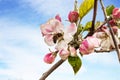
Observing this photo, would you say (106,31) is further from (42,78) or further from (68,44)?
(42,78)

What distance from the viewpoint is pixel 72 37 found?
88 cm

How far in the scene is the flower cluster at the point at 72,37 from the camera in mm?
833

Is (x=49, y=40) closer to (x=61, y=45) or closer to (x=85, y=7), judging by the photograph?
(x=61, y=45)

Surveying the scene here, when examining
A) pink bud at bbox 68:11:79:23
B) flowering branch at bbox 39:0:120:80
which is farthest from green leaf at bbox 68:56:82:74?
pink bud at bbox 68:11:79:23

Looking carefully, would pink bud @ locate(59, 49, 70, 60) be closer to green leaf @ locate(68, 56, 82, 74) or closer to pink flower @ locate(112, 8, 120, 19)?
green leaf @ locate(68, 56, 82, 74)

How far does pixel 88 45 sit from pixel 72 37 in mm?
86

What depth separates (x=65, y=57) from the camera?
0.81 meters

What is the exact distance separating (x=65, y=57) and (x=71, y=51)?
32 millimetres

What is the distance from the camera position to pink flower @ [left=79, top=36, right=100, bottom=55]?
799 millimetres

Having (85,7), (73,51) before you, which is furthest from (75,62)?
(85,7)

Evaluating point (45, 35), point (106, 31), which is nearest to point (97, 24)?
point (106, 31)

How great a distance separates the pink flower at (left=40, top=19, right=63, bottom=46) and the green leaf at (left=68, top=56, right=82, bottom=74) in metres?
0.07

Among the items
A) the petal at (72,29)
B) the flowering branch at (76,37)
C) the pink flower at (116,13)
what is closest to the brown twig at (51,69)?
the flowering branch at (76,37)

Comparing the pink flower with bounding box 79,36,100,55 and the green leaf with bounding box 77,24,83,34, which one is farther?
the green leaf with bounding box 77,24,83,34
